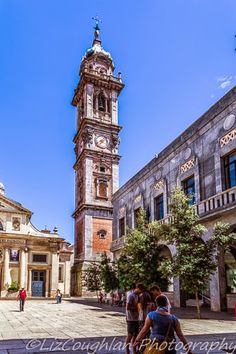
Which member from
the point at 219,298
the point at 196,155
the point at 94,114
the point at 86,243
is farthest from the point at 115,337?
the point at 94,114

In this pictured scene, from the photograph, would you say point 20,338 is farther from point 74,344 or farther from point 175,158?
point 175,158

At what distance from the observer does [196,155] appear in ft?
66.7

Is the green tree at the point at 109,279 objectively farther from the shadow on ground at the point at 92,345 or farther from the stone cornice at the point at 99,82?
the stone cornice at the point at 99,82

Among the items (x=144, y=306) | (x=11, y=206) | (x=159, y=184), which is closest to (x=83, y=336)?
(x=144, y=306)

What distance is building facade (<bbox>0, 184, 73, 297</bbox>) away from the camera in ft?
135

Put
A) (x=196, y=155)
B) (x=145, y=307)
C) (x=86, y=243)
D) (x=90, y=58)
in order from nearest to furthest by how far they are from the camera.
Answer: (x=145, y=307), (x=196, y=155), (x=86, y=243), (x=90, y=58)

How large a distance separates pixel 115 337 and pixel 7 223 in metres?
35.6

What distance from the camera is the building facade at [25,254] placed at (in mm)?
41281

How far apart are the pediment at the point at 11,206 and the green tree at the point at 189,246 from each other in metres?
30.7

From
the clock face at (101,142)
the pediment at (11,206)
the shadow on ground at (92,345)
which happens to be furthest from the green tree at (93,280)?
the shadow on ground at (92,345)

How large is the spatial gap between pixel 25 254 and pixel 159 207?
2334cm

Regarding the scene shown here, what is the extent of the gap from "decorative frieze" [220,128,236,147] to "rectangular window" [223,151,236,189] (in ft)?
2.12

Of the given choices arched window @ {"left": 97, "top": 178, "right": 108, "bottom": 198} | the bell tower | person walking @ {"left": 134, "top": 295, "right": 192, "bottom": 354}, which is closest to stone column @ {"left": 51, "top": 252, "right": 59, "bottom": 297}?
the bell tower

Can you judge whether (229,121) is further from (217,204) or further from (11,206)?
(11,206)
